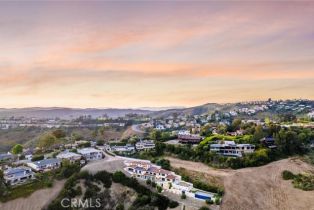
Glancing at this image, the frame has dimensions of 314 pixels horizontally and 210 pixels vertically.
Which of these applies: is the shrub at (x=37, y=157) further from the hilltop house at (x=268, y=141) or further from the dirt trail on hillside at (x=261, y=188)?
the hilltop house at (x=268, y=141)

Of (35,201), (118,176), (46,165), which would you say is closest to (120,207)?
(118,176)

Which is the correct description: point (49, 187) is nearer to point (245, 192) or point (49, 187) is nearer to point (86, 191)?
point (86, 191)

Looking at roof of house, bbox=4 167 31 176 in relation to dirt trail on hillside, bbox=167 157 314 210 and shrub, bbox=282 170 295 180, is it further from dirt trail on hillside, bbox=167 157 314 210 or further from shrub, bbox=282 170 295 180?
shrub, bbox=282 170 295 180

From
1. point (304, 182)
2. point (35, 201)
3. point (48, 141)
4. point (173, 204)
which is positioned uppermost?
point (48, 141)

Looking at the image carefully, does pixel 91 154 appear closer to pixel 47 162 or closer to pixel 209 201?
pixel 47 162

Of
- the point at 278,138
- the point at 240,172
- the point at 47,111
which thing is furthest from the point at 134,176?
the point at 47,111
